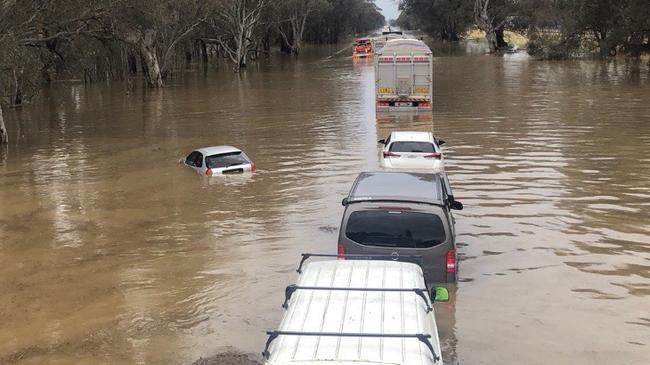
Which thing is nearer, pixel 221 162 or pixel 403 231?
pixel 403 231

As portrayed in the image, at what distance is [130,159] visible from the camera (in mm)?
24156

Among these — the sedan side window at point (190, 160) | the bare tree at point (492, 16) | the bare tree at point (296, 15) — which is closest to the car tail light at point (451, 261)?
the sedan side window at point (190, 160)

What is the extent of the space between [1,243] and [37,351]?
6.06m

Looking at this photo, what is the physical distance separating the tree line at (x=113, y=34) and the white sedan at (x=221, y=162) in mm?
11421

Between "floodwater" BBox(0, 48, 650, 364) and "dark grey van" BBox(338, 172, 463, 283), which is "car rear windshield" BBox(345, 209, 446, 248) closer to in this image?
"dark grey van" BBox(338, 172, 463, 283)

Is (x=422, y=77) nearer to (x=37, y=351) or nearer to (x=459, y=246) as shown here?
(x=459, y=246)

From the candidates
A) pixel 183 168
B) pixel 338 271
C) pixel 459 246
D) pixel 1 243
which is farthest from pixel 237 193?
pixel 338 271

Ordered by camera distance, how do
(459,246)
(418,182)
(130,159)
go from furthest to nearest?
(130,159), (459,246), (418,182)

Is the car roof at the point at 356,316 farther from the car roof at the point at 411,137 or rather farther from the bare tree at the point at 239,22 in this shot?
the bare tree at the point at 239,22

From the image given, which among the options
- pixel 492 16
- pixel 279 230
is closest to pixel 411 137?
pixel 279 230

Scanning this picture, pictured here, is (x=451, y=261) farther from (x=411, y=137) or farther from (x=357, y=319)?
(x=411, y=137)

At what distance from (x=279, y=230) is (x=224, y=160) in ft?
19.8

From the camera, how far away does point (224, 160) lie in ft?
66.3

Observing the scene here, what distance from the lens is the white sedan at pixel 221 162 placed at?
65.6 feet
